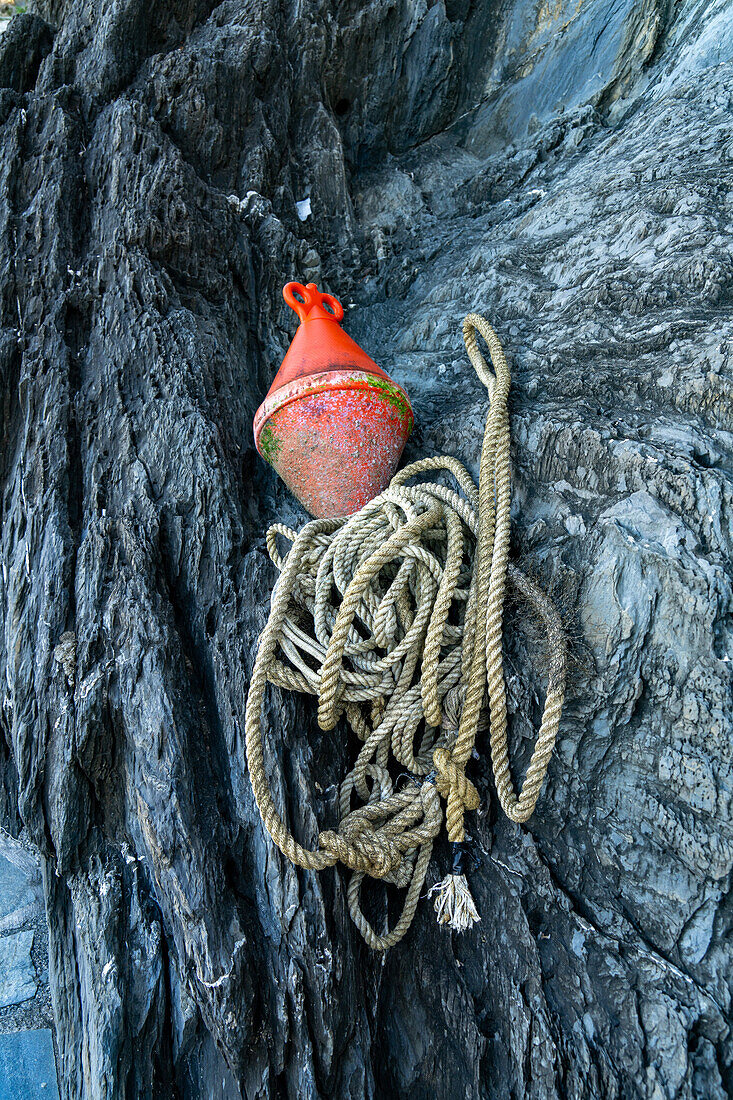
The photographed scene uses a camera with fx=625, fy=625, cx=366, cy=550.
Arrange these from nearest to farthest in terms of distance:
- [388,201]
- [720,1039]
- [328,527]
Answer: [720,1039], [328,527], [388,201]

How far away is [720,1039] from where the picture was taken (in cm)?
133

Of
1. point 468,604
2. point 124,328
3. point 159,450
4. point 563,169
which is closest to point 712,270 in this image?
point 468,604

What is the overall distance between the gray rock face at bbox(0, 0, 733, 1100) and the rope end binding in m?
0.12

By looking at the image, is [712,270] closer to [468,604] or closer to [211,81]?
[468,604]

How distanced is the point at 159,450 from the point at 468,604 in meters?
1.27

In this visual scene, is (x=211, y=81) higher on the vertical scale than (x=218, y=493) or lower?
higher

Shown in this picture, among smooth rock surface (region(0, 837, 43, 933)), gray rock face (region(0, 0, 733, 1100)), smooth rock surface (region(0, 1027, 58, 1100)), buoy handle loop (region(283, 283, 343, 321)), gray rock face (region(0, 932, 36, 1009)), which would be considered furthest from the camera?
buoy handle loop (region(283, 283, 343, 321))

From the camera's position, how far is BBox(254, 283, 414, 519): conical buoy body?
6.65 ft

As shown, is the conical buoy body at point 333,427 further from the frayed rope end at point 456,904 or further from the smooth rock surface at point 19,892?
the smooth rock surface at point 19,892

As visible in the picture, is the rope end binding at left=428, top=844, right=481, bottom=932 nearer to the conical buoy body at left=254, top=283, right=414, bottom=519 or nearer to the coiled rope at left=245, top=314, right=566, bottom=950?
the coiled rope at left=245, top=314, right=566, bottom=950

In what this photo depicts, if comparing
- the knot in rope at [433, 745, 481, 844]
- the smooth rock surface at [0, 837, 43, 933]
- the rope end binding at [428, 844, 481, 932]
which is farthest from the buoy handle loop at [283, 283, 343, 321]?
the smooth rock surface at [0, 837, 43, 933]

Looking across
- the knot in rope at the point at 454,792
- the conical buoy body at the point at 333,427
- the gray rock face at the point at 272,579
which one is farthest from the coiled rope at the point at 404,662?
the conical buoy body at the point at 333,427

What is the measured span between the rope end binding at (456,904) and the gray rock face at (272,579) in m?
0.12

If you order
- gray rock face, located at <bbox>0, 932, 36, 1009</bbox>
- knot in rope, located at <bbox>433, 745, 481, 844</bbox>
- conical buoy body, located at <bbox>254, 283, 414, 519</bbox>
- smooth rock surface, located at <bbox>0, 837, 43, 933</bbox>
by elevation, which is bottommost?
gray rock face, located at <bbox>0, 932, 36, 1009</bbox>
